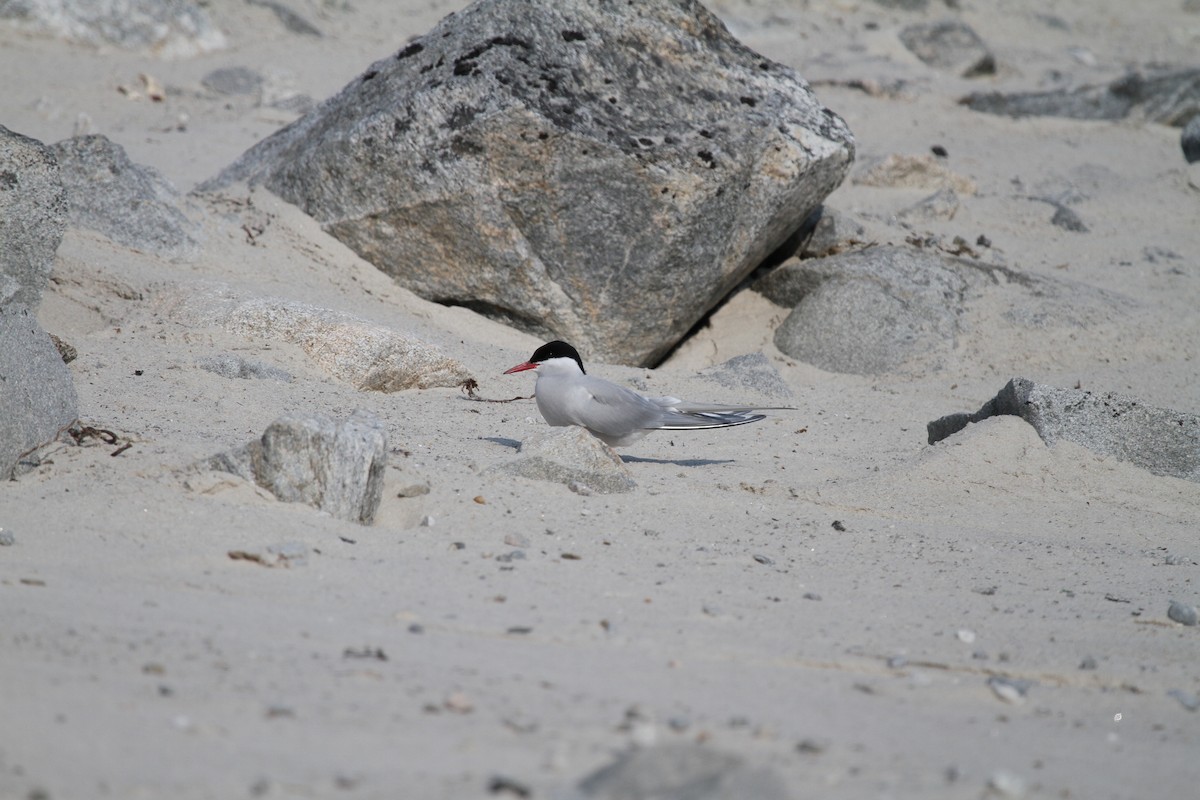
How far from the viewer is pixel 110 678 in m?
2.17

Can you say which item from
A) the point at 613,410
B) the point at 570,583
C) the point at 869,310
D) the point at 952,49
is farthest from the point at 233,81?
the point at 570,583

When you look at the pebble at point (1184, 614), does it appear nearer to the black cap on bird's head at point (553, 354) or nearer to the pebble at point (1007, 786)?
the pebble at point (1007, 786)

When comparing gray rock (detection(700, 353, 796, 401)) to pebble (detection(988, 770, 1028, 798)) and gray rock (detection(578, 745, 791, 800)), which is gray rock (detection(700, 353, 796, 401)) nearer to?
pebble (detection(988, 770, 1028, 798))

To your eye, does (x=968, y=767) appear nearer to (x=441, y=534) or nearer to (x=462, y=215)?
(x=441, y=534)

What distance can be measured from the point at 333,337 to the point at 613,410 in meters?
1.58

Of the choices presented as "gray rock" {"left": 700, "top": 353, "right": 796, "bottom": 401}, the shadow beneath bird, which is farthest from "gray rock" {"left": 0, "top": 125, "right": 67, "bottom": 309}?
"gray rock" {"left": 700, "top": 353, "right": 796, "bottom": 401}

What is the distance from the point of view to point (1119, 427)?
17.1 ft

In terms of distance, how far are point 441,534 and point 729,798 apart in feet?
6.09

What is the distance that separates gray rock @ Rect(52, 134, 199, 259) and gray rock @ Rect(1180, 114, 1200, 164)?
891 cm

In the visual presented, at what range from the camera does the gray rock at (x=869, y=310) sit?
7051mm

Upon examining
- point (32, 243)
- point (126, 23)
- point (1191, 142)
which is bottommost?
point (1191, 142)

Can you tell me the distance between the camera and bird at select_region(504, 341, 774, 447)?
473 cm

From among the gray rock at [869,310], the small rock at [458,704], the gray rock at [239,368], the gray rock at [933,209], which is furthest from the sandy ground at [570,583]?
the gray rock at [933,209]

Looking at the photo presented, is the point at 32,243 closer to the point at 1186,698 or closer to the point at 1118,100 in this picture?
the point at 1186,698
